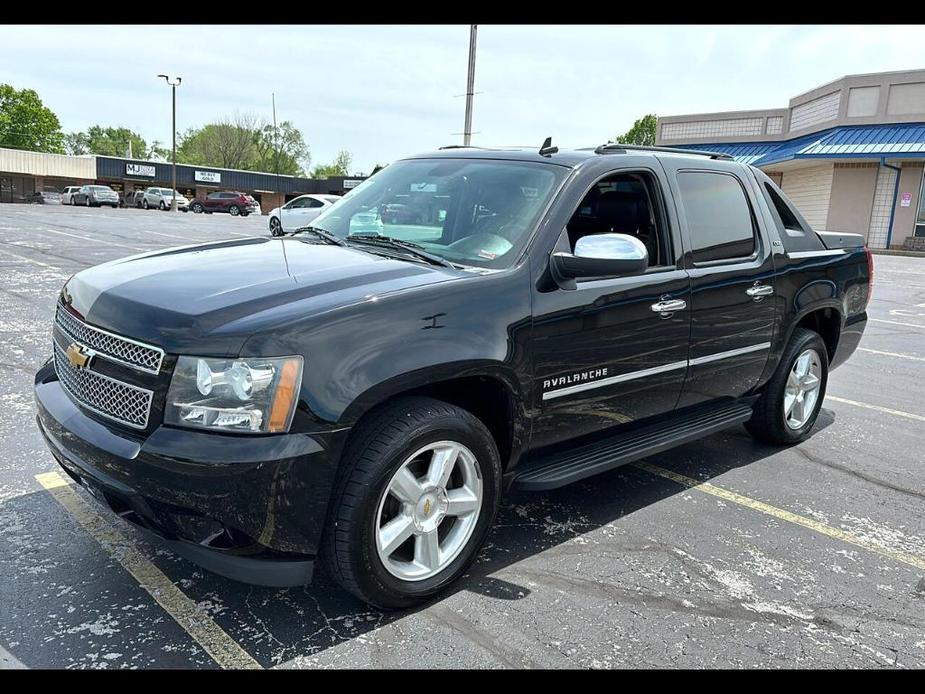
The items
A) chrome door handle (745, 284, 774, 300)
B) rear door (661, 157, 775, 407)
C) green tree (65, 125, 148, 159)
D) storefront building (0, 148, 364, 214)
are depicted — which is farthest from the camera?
green tree (65, 125, 148, 159)

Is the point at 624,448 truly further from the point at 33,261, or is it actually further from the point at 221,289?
the point at 33,261

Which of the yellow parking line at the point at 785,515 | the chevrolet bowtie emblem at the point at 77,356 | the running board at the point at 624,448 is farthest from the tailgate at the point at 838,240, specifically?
the chevrolet bowtie emblem at the point at 77,356

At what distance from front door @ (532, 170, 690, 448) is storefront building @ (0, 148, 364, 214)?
52.6 meters

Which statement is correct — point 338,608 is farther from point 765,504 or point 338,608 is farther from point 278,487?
point 765,504

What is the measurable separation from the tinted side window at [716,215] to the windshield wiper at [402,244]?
1.60 metres

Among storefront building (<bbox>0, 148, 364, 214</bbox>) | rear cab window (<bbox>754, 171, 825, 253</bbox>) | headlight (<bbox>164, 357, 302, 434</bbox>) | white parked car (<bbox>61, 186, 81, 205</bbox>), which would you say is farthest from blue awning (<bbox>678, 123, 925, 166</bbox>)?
white parked car (<bbox>61, 186, 81, 205</bbox>)

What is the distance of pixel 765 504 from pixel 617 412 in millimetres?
1174

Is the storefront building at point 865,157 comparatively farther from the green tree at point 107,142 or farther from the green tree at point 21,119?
the green tree at point 107,142

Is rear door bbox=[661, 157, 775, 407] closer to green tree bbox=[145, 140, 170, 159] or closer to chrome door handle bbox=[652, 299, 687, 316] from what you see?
chrome door handle bbox=[652, 299, 687, 316]

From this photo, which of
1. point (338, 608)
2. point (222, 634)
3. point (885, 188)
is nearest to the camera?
→ point (222, 634)

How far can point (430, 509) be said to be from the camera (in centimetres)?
296

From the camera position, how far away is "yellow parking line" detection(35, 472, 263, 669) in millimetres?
2633

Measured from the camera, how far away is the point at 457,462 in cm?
308
